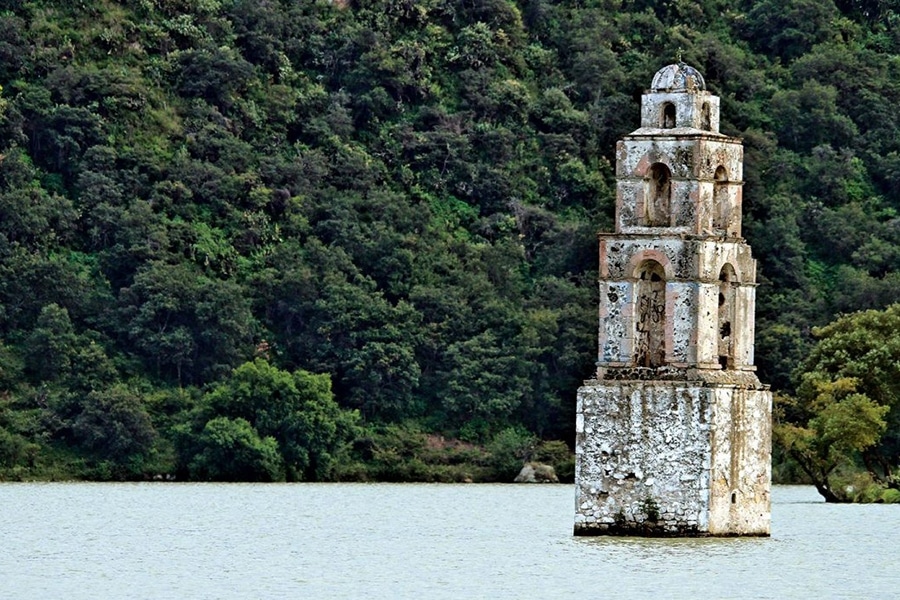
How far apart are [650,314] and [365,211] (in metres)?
48.8

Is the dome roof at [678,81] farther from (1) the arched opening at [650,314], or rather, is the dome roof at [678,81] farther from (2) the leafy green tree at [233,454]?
(2) the leafy green tree at [233,454]

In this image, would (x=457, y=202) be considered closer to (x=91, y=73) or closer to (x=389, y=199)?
(x=389, y=199)

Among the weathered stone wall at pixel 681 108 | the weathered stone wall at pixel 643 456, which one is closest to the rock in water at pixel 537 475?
the weathered stone wall at pixel 681 108

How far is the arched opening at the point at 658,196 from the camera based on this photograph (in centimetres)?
5159

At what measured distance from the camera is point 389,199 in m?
99.5

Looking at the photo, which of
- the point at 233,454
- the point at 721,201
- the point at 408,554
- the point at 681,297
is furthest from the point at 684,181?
the point at 233,454

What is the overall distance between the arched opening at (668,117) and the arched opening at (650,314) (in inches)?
86.2

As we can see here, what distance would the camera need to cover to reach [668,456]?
163 ft

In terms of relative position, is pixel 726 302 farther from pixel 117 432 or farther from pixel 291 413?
pixel 117 432

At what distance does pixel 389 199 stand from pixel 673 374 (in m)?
49.5

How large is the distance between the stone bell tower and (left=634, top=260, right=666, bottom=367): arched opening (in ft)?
0.07

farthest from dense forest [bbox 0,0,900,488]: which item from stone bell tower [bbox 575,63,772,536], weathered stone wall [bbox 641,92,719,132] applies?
weathered stone wall [bbox 641,92,719,132]

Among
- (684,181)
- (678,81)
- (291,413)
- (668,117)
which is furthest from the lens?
(291,413)

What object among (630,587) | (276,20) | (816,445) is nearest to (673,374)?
(630,587)
